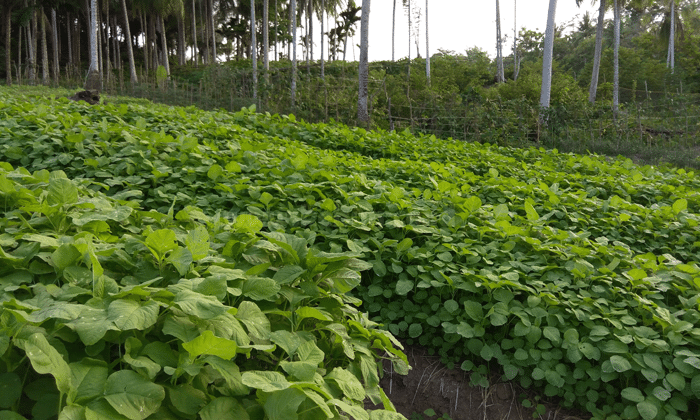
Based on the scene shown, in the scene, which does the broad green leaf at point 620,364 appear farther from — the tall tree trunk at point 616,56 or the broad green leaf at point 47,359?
the tall tree trunk at point 616,56

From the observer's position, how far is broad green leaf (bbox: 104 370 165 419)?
3.32 feet

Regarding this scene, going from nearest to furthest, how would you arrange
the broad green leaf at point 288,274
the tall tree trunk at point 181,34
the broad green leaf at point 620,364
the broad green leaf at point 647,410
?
the broad green leaf at point 288,274 < the broad green leaf at point 647,410 < the broad green leaf at point 620,364 < the tall tree trunk at point 181,34

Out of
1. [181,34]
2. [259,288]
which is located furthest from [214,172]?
[181,34]

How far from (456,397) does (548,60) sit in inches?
506

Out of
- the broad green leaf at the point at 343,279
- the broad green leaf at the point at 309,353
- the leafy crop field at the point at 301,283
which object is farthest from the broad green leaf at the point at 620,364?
the broad green leaf at the point at 309,353

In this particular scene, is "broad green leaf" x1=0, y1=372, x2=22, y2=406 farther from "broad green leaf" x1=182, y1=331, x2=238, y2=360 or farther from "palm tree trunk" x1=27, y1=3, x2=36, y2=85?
"palm tree trunk" x1=27, y1=3, x2=36, y2=85

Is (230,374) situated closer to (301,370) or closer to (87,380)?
(301,370)

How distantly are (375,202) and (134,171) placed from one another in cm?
197

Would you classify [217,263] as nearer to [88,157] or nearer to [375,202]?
[375,202]

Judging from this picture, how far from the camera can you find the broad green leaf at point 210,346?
3.72 feet

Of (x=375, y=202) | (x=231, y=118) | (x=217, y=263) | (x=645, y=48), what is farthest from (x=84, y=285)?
(x=645, y=48)

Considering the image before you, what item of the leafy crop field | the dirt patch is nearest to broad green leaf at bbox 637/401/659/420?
the leafy crop field

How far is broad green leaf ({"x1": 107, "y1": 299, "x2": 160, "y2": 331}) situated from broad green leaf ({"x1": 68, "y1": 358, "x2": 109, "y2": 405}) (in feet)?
0.35

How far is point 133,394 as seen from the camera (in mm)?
1050
